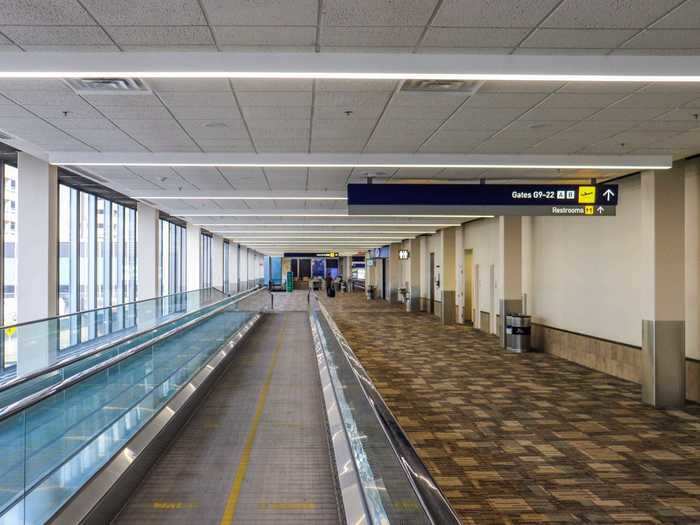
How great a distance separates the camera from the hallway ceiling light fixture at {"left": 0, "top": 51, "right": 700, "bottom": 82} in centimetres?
417

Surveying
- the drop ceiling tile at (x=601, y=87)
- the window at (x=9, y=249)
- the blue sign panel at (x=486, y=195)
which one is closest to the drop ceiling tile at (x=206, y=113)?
the blue sign panel at (x=486, y=195)

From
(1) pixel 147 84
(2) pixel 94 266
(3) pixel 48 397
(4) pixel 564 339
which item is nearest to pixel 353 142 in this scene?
(1) pixel 147 84

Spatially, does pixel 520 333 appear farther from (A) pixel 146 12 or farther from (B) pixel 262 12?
(A) pixel 146 12

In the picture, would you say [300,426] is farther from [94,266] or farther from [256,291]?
[256,291]

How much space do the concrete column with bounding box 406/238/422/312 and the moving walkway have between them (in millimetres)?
19644

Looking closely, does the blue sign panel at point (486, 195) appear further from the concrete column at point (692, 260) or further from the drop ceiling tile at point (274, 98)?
the drop ceiling tile at point (274, 98)

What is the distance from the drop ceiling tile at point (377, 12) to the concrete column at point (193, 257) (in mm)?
20393

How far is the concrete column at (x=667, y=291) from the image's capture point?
814 cm

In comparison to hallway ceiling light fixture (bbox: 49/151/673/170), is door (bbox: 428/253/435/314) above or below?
below

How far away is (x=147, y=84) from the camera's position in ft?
16.1

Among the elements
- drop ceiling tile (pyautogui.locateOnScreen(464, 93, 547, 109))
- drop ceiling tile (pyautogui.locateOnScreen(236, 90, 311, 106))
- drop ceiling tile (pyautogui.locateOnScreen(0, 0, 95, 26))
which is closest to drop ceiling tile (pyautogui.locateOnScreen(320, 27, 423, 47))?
drop ceiling tile (pyautogui.locateOnScreen(236, 90, 311, 106))

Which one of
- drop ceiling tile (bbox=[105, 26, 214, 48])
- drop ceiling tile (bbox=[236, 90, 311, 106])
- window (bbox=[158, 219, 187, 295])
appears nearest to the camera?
drop ceiling tile (bbox=[105, 26, 214, 48])

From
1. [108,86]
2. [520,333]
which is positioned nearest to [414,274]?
[520,333]

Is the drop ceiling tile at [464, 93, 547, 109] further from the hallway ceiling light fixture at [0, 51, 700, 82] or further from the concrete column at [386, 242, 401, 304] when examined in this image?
the concrete column at [386, 242, 401, 304]
